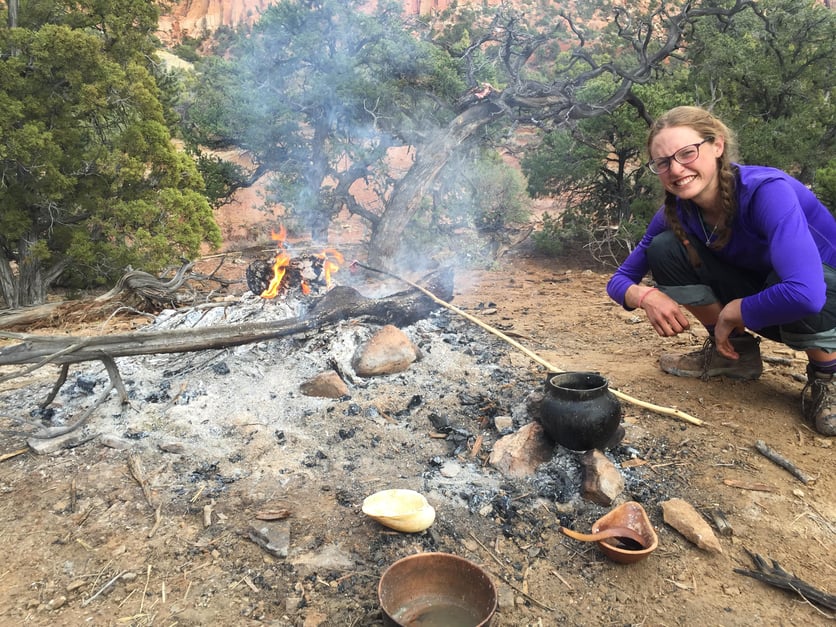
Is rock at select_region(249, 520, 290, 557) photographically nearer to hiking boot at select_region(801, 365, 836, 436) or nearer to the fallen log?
the fallen log

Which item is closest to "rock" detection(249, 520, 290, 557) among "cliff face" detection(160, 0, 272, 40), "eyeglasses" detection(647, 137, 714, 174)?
"eyeglasses" detection(647, 137, 714, 174)

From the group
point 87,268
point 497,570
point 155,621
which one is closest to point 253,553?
point 155,621

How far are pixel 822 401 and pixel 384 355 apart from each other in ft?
8.98

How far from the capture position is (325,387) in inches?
146

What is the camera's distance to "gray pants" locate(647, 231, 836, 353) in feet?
8.70

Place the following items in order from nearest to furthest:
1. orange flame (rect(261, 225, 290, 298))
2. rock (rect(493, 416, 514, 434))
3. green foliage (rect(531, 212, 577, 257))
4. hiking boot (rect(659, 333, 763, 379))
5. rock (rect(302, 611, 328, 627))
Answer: rock (rect(302, 611, 328, 627)) → rock (rect(493, 416, 514, 434)) → hiking boot (rect(659, 333, 763, 379)) → orange flame (rect(261, 225, 290, 298)) → green foliage (rect(531, 212, 577, 257))

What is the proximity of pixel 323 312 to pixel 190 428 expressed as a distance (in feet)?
4.94

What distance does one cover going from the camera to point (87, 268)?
8.23 metres

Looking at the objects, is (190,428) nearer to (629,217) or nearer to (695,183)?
(695,183)

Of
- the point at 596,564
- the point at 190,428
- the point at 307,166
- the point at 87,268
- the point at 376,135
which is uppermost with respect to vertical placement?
the point at 376,135

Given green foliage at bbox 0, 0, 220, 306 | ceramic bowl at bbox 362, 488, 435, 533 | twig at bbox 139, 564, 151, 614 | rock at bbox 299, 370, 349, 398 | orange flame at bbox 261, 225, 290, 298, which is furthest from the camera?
green foliage at bbox 0, 0, 220, 306

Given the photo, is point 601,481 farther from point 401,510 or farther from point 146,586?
point 146,586

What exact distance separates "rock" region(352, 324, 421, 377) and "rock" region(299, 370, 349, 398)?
11.1 inches

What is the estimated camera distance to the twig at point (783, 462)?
8.22 feet
